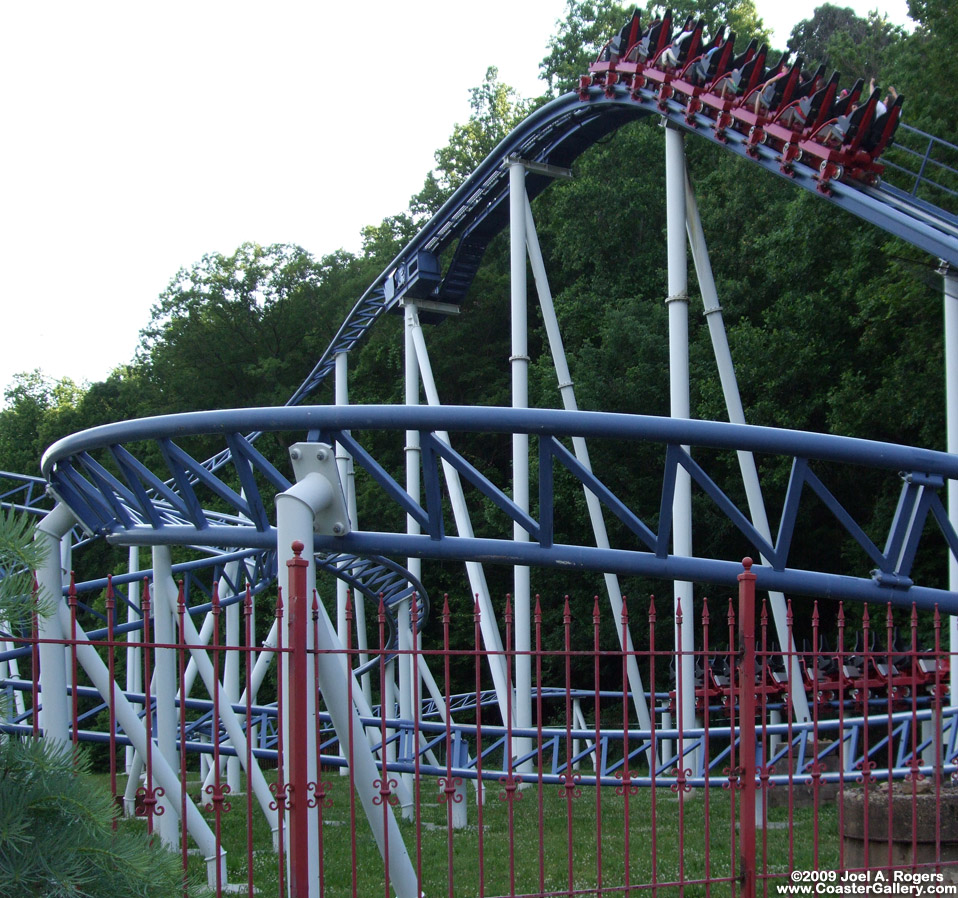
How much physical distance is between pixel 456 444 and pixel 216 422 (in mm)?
22177

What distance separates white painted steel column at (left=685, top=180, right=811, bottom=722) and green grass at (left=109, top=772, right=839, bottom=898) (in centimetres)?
120

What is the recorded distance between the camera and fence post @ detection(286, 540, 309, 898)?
12.7ft

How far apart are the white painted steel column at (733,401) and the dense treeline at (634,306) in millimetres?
2011

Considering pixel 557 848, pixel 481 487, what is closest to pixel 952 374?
pixel 557 848

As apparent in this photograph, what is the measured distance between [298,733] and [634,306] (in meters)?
18.7

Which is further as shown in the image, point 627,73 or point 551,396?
point 551,396

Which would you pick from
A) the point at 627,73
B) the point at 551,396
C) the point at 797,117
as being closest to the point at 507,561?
the point at 797,117

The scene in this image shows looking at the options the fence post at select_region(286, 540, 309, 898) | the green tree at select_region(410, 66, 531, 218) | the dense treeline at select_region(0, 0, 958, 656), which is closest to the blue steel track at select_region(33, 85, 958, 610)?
the fence post at select_region(286, 540, 309, 898)

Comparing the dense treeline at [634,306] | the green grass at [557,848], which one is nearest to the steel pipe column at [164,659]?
the green grass at [557,848]

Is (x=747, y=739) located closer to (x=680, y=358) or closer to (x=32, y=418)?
(x=680, y=358)

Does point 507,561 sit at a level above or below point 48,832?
above

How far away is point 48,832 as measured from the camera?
2590mm

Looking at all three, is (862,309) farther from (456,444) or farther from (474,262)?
(456,444)

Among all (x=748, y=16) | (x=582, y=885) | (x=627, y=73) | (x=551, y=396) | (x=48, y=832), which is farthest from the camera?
(x=748, y=16)
